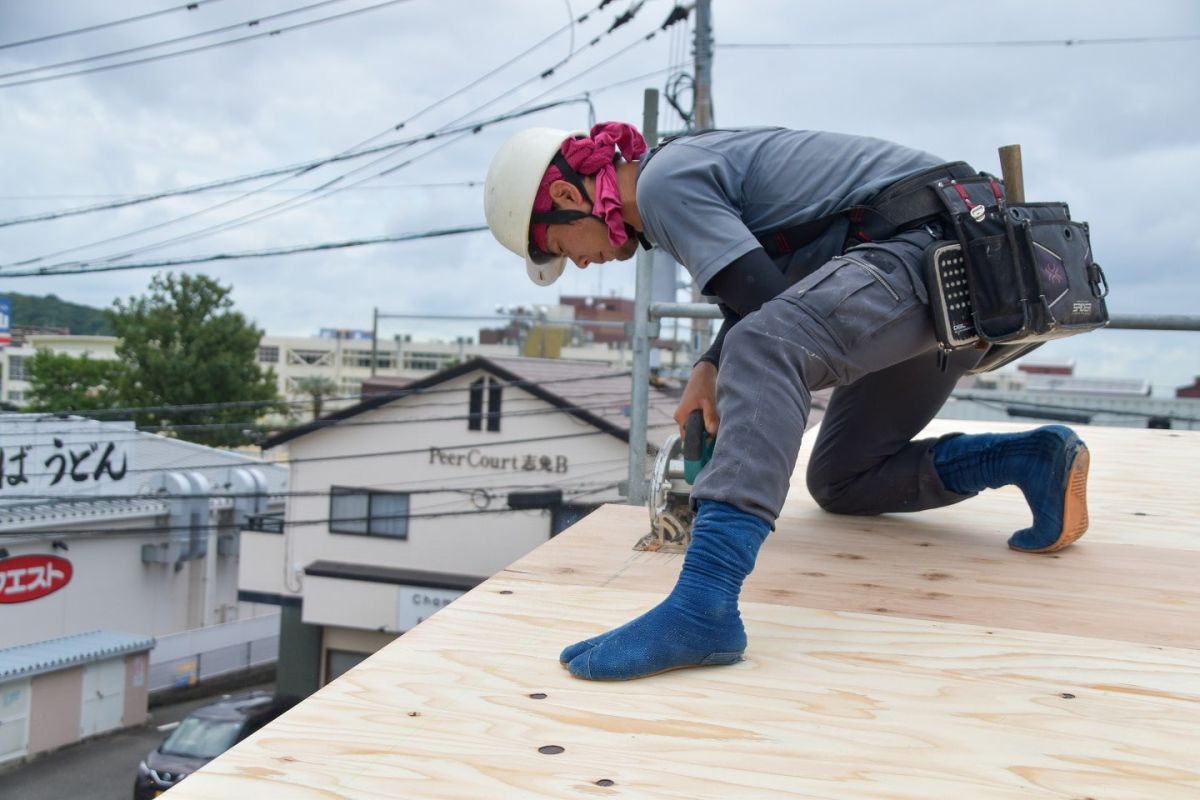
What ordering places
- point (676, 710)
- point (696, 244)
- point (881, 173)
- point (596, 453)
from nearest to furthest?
point (676, 710) → point (696, 244) → point (881, 173) → point (596, 453)

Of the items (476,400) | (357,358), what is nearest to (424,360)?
(357,358)

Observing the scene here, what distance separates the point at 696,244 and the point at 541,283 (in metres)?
0.67

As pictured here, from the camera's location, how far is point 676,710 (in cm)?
135

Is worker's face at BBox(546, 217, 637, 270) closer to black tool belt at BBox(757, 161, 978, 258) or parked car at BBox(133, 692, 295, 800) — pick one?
black tool belt at BBox(757, 161, 978, 258)

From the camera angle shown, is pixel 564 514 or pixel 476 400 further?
pixel 476 400

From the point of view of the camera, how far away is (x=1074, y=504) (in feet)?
7.01

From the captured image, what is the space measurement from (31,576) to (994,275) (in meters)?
16.9

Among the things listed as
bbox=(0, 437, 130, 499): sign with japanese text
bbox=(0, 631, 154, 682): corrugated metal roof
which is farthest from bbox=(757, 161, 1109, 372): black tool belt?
bbox=(0, 437, 130, 499): sign with japanese text

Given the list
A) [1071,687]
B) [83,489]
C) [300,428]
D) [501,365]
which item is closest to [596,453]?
[501,365]

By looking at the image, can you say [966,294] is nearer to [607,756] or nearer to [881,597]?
[881,597]

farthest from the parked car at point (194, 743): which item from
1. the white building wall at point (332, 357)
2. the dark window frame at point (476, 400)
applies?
the white building wall at point (332, 357)

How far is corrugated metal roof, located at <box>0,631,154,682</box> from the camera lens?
13.3 metres

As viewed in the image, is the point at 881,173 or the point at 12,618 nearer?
the point at 881,173

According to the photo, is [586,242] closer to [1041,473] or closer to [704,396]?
[704,396]
